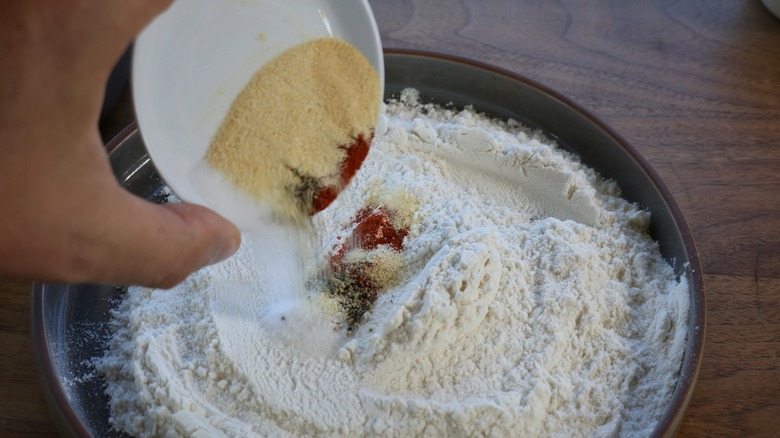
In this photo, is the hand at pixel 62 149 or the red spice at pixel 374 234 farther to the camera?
the red spice at pixel 374 234

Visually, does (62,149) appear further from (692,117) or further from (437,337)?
(692,117)

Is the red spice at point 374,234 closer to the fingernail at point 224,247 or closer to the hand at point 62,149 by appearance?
the fingernail at point 224,247

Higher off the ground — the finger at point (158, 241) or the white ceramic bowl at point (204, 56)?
the white ceramic bowl at point (204, 56)

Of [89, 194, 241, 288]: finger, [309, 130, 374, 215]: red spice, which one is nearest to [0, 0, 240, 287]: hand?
[89, 194, 241, 288]: finger

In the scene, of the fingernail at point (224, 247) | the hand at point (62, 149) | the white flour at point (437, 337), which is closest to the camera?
the hand at point (62, 149)

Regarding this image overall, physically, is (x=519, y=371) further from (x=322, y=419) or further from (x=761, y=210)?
(x=761, y=210)

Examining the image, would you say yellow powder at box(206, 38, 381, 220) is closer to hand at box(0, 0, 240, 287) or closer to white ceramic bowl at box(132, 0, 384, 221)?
white ceramic bowl at box(132, 0, 384, 221)

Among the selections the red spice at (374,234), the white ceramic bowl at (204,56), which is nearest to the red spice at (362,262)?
the red spice at (374,234)
